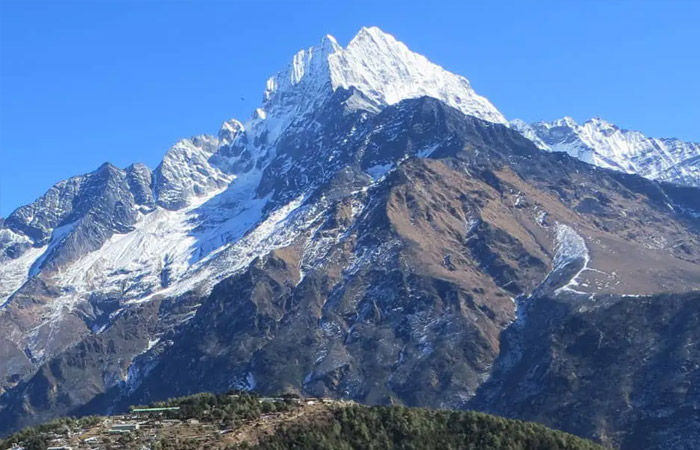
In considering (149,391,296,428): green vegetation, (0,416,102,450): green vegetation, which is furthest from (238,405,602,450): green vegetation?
(0,416,102,450): green vegetation

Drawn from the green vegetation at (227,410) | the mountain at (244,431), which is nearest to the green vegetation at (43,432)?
the mountain at (244,431)

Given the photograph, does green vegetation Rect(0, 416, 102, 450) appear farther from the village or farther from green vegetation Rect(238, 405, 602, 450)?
green vegetation Rect(238, 405, 602, 450)

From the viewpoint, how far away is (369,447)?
619ft

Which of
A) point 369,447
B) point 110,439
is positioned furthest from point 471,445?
point 110,439

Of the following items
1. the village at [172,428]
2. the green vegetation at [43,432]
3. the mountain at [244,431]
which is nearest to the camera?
the village at [172,428]

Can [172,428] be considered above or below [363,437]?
below

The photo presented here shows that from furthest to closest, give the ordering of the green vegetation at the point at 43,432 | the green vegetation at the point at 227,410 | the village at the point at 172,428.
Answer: the green vegetation at the point at 227,410, the green vegetation at the point at 43,432, the village at the point at 172,428

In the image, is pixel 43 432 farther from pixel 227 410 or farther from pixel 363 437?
pixel 363 437

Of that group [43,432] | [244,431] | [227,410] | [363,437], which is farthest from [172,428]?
[363,437]

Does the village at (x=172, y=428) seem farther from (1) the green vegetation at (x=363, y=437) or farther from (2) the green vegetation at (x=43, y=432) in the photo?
(1) the green vegetation at (x=363, y=437)

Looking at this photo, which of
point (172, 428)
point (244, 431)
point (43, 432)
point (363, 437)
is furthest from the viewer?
point (363, 437)

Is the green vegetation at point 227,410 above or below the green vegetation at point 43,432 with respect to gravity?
above

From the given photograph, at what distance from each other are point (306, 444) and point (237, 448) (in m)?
14.0

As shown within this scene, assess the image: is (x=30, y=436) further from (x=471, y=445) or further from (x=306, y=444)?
(x=471, y=445)
